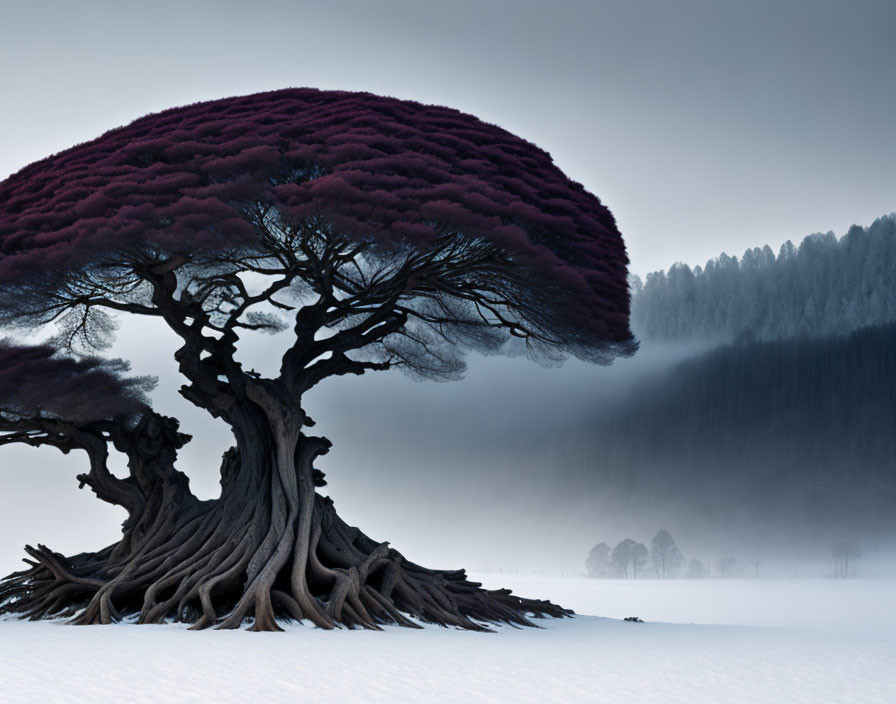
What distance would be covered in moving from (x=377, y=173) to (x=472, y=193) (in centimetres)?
113

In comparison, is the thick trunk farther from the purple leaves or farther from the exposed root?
the purple leaves

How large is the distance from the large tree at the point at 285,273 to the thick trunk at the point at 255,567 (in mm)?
34

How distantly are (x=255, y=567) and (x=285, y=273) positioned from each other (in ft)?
13.0

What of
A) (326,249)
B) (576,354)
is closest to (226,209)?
(326,249)

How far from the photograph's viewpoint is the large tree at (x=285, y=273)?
9.79 metres

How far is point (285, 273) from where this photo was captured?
38.4 ft

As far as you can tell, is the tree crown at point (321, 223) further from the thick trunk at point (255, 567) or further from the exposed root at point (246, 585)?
the exposed root at point (246, 585)

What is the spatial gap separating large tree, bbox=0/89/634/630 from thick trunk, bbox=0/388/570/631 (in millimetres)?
34

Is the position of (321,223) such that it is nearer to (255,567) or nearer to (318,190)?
(318,190)

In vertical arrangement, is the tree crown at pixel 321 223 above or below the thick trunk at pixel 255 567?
above

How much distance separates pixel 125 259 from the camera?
10.5 meters

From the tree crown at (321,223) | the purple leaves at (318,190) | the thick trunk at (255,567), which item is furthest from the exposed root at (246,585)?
the purple leaves at (318,190)

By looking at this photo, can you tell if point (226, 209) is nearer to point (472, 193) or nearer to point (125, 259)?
point (125, 259)

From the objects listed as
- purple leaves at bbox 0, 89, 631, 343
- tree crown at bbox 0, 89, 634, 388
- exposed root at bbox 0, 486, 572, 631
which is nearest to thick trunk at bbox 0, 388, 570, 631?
exposed root at bbox 0, 486, 572, 631
